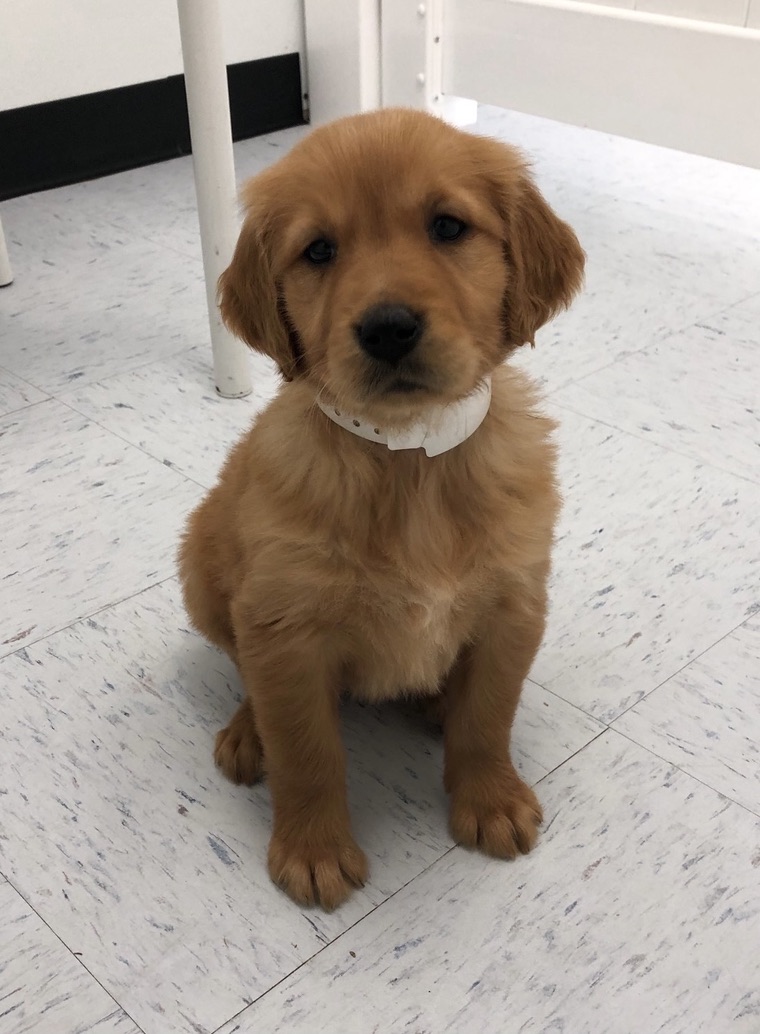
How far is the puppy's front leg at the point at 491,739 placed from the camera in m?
1.37

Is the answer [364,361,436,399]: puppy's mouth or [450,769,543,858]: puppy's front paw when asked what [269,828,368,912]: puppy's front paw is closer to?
[450,769,543,858]: puppy's front paw

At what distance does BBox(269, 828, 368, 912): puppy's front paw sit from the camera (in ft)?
4.40

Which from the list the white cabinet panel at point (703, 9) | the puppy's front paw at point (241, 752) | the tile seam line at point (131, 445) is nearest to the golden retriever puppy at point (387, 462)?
the puppy's front paw at point (241, 752)

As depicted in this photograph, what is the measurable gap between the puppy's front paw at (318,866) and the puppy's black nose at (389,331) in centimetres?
64

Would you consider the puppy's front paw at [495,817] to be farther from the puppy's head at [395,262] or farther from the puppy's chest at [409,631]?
the puppy's head at [395,262]

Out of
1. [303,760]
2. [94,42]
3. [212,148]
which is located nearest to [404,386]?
[303,760]

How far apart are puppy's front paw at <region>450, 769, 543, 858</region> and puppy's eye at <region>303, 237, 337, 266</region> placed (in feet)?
2.32

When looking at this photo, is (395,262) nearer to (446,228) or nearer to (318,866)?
(446,228)

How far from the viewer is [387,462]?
4.18 feet

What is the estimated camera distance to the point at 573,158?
3707mm

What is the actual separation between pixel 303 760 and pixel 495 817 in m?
0.27

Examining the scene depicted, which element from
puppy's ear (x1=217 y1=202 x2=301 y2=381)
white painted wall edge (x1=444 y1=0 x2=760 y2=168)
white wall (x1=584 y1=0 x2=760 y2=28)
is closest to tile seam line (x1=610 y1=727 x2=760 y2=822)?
puppy's ear (x1=217 y1=202 x2=301 y2=381)

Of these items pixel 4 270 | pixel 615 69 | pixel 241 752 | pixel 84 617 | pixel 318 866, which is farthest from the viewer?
pixel 615 69

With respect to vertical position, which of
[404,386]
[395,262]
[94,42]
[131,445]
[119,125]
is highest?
[395,262]
